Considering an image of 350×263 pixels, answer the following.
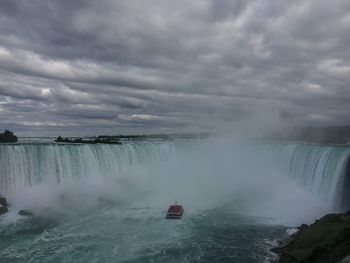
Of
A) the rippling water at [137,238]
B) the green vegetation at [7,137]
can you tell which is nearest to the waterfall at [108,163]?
A: the rippling water at [137,238]

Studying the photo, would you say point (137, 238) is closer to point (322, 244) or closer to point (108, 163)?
point (322, 244)

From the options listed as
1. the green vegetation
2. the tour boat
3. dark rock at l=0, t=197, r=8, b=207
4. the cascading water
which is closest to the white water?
the cascading water

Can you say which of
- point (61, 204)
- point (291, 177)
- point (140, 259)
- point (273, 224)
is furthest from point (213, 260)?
point (291, 177)

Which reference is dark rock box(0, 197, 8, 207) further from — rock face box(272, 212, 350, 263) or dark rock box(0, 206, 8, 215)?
rock face box(272, 212, 350, 263)

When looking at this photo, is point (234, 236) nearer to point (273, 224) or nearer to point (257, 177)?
point (273, 224)

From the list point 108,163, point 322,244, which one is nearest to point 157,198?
point 108,163

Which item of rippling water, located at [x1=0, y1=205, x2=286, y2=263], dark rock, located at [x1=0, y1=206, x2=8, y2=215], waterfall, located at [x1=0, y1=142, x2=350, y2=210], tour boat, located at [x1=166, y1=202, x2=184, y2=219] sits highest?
waterfall, located at [x1=0, y1=142, x2=350, y2=210]
